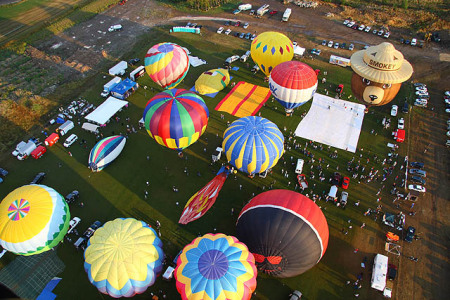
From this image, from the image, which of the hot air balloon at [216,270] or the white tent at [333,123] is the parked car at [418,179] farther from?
the hot air balloon at [216,270]

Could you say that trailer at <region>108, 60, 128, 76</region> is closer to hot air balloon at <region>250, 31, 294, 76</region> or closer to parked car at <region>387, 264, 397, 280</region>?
hot air balloon at <region>250, 31, 294, 76</region>

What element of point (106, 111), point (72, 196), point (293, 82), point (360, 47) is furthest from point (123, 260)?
point (360, 47)

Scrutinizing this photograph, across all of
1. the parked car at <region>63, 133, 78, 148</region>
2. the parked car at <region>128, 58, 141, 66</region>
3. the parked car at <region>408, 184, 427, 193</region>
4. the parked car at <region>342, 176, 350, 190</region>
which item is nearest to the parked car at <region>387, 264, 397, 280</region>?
the parked car at <region>342, 176, 350, 190</region>

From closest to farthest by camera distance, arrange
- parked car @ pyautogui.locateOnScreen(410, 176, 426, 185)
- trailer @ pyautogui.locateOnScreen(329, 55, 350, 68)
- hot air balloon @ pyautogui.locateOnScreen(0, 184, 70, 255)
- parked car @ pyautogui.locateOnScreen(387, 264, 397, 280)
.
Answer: hot air balloon @ pyautogui.locateOnScreen(0, 184, 70, 255) → parked car @ pyautogui.locateOnScreen(387, 264, 397, 280) → parked car @ pyautogui.locateOnScreen(410, 176, 426, 185) → trailer @ pyautogui.locateOnScreen(329, 55, 350, 68)

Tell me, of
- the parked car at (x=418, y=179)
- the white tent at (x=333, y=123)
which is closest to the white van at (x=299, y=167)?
the white tent at (x=333, y=123)

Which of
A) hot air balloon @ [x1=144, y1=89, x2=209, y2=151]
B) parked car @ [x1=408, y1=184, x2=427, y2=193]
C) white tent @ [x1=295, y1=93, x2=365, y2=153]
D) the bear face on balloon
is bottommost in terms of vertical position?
parked car @ [x1=408, y1=184, x2=427, y2=193]

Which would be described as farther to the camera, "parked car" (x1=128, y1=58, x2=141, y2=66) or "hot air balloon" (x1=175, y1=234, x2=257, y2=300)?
"parked car" (x1=128, y1=58, x2=141, y2=66)
